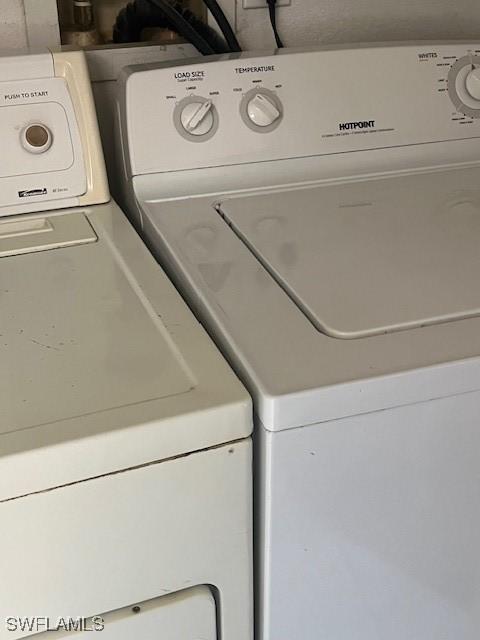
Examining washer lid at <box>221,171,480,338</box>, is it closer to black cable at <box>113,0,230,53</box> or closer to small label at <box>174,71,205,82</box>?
small label at <box>174,71,205,82</box>

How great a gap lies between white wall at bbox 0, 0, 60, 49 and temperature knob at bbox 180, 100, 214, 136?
0.88ft

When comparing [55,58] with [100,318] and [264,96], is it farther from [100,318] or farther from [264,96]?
[100,318]

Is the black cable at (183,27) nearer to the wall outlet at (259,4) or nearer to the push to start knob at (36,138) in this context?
the wall outlet at (259,4)

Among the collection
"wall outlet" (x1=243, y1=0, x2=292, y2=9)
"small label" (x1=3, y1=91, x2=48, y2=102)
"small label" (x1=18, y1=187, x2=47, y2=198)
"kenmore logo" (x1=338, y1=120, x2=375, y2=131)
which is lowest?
"small label" (x1=18, y1=187, x2=47, y2=198)

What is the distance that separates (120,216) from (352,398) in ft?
1.62

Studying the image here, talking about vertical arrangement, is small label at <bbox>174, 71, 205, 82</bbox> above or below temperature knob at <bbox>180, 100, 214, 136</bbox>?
above

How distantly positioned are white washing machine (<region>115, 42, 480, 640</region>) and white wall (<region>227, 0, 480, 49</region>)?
0.19m

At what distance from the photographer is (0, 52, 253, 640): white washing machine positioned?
2.21 feet

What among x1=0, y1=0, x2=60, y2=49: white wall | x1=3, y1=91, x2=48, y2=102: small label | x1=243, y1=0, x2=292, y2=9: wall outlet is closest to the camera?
x1=3, y1=91, x2=48, y2=102: small label

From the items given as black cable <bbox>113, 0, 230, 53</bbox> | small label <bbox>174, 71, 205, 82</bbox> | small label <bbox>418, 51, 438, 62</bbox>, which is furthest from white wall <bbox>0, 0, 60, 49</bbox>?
small label <bbox>418, 51, 438, 62</bbox>

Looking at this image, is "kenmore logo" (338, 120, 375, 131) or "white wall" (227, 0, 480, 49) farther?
"white wall" (227, 0, 480, 49)

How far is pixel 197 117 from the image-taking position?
110cm

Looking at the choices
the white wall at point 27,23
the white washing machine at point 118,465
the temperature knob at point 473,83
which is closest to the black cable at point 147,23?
the white wall at point 27,23

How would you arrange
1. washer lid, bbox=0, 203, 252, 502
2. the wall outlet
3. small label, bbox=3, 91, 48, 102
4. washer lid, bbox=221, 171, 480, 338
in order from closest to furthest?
1. washer lid, bbox=0, 203, 252, 502
2. washer lid, bbox=221, 171, 480, 338
3. small label, bbox=3, 91, 48, 102
4. the wall outlet
